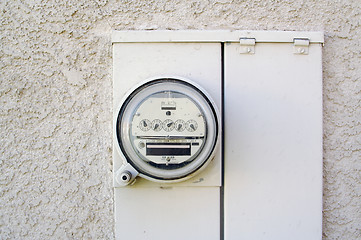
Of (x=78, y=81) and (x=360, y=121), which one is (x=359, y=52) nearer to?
(x=360, y=121)

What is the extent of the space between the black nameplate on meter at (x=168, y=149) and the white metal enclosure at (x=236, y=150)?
8 centimetres

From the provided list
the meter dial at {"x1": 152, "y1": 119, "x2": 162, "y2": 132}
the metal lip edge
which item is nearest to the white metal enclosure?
the metal lip edge

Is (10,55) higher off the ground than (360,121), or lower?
higher

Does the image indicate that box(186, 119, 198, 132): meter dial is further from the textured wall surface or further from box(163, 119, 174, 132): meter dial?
the textured wall surface

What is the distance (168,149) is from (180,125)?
0.18 ft

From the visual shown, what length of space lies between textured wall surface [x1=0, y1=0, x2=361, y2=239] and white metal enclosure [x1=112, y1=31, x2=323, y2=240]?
42 mm

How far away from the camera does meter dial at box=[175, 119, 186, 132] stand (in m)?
0.52

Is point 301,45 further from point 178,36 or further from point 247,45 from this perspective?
point 178,36

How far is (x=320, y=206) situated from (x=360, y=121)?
227 mm

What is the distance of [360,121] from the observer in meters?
0.61

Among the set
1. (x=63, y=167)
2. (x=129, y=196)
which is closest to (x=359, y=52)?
(x=129, y=196)

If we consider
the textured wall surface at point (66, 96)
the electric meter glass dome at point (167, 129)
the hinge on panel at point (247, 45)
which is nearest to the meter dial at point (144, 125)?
the electric meter glass dome at point (167, 129)

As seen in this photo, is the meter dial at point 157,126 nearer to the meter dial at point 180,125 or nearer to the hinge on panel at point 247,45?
the meter dial at point 180,125

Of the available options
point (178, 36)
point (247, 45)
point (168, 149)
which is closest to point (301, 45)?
point (247, 45)
